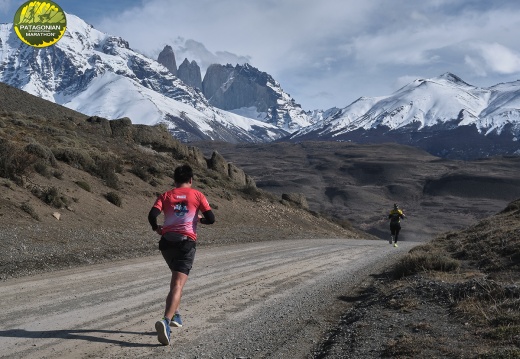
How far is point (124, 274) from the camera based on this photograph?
42.0ft

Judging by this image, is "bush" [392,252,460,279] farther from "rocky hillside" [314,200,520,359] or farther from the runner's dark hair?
the runner's dark hair

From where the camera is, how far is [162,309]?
352 inches

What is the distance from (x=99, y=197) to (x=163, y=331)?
19.5 metres

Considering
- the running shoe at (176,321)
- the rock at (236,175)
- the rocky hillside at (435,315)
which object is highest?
the rock at (236,175)

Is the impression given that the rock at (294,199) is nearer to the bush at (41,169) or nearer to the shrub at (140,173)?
the shrub at (140,173)

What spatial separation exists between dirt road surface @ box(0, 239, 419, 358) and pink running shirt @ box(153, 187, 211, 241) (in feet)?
4.93

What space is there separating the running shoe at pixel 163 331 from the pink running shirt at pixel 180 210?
4.00ft

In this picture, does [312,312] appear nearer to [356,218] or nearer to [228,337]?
[228,337]

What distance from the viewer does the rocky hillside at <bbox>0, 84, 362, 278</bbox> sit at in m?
16.8

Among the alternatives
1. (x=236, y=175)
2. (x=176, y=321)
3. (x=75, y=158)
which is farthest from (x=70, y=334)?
(x=236, y=175)

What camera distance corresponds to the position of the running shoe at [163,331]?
670cm

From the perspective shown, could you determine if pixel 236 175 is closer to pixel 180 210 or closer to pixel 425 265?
pixel 425 265

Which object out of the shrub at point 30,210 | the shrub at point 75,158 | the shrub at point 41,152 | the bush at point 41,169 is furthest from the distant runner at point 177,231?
the shrub at point 75,158

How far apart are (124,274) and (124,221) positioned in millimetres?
11355
